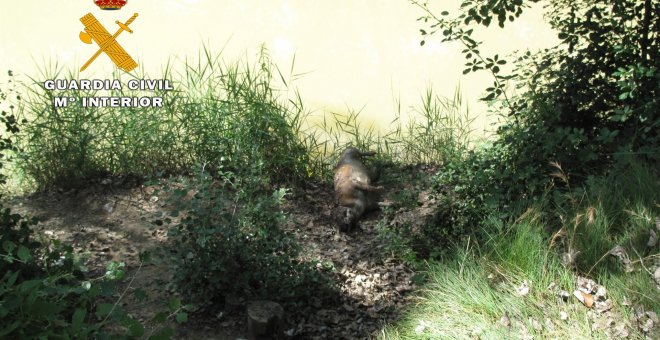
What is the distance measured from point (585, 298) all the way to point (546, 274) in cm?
25

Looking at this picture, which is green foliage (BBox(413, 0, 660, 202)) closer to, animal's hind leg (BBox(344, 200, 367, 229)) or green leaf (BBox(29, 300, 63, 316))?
animal's hind leg (BBox(344, 200, 367, 229))

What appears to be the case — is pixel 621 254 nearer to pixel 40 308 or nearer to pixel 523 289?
pixel 523 289

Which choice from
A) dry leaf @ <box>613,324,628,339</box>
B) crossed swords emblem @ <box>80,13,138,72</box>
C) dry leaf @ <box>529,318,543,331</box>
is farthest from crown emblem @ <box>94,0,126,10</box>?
dry leaf @ <box>613,324,628,339</box>

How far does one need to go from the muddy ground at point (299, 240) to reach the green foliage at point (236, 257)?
99 millimetres

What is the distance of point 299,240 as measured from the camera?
4.96 meters

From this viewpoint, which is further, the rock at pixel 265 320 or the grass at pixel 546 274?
the rock at pixel 265 320

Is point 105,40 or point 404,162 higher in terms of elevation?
point 105,40

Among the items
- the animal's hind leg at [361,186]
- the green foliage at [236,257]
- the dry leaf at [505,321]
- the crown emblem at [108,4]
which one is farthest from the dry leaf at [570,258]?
the crown emblem at [108,4]

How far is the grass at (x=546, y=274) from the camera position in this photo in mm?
3627

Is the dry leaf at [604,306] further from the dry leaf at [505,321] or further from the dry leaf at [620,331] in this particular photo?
the dry leaf at [505,321]

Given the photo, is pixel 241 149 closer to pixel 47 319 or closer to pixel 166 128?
pixel 166 128

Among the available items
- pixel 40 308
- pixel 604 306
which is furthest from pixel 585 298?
pixel 40 308

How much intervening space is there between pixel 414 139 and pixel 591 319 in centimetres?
286

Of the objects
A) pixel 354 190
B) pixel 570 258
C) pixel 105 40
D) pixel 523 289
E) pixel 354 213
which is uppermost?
pixel 105 40
